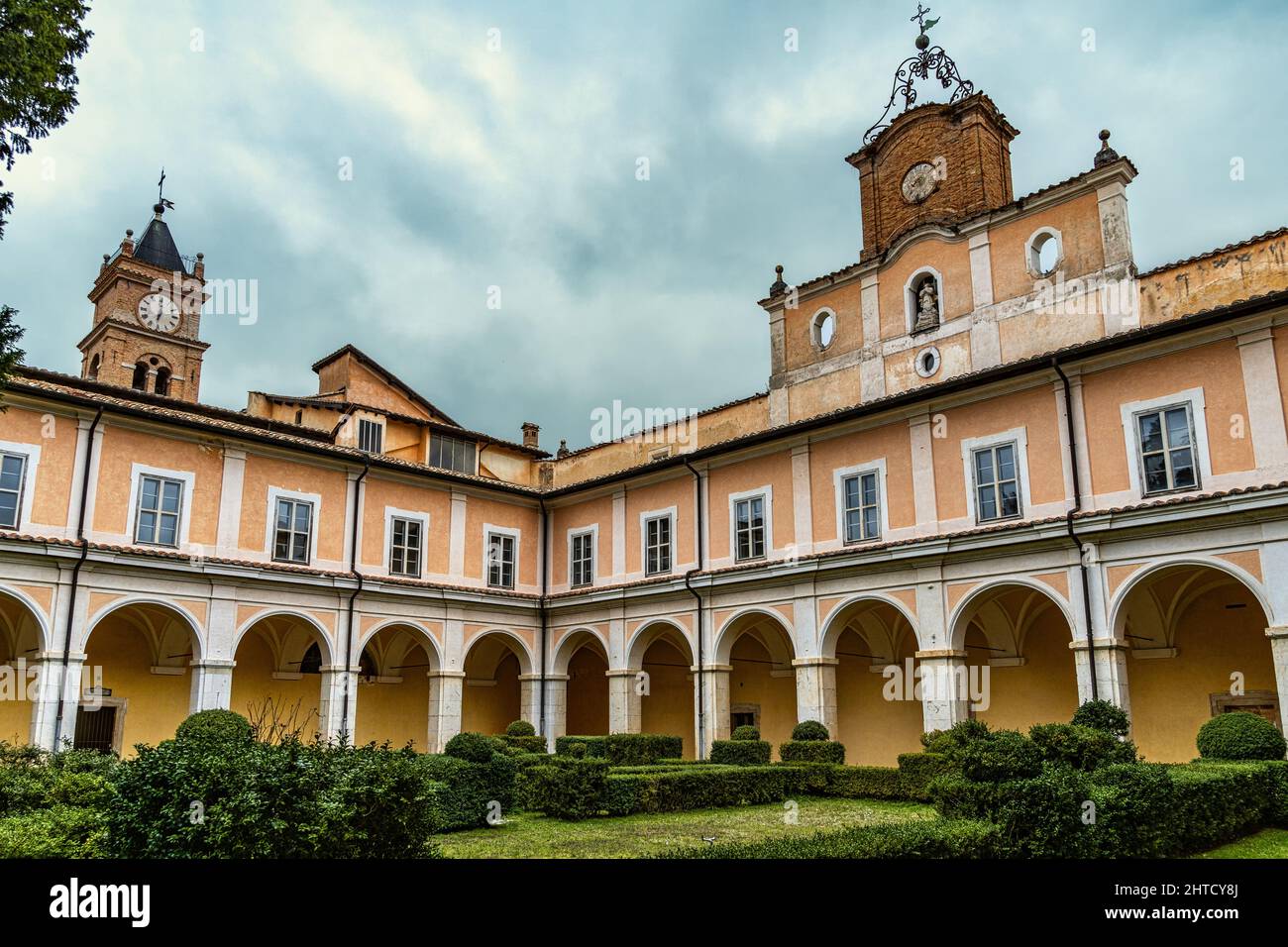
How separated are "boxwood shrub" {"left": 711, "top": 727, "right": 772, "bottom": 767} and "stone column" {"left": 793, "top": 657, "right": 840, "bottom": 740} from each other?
1353 mm

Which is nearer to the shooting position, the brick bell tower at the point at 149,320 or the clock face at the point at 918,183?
the clock face at the point at 918,183

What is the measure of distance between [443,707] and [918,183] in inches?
740

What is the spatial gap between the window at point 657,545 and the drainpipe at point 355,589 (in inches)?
307

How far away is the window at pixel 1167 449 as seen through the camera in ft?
59.0

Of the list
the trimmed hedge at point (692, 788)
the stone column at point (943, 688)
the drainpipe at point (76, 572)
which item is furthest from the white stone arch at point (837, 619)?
the drainpipe at point (76, 572)

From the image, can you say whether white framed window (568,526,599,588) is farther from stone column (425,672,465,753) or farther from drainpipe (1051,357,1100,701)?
drainpipe (1051,357,1100,701)

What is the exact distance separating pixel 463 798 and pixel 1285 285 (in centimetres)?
1710

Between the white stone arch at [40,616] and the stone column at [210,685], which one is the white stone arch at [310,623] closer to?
the stone column at [210,685]

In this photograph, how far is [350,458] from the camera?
26.2 metres

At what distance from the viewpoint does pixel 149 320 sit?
44750mm

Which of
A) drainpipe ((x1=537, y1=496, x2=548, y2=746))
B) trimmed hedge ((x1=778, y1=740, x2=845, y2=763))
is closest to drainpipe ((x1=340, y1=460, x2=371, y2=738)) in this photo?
drainpipe ((x1=537, y1=496, x2=548, y2=746))

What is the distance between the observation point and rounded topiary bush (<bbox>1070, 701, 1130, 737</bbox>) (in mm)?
16016
